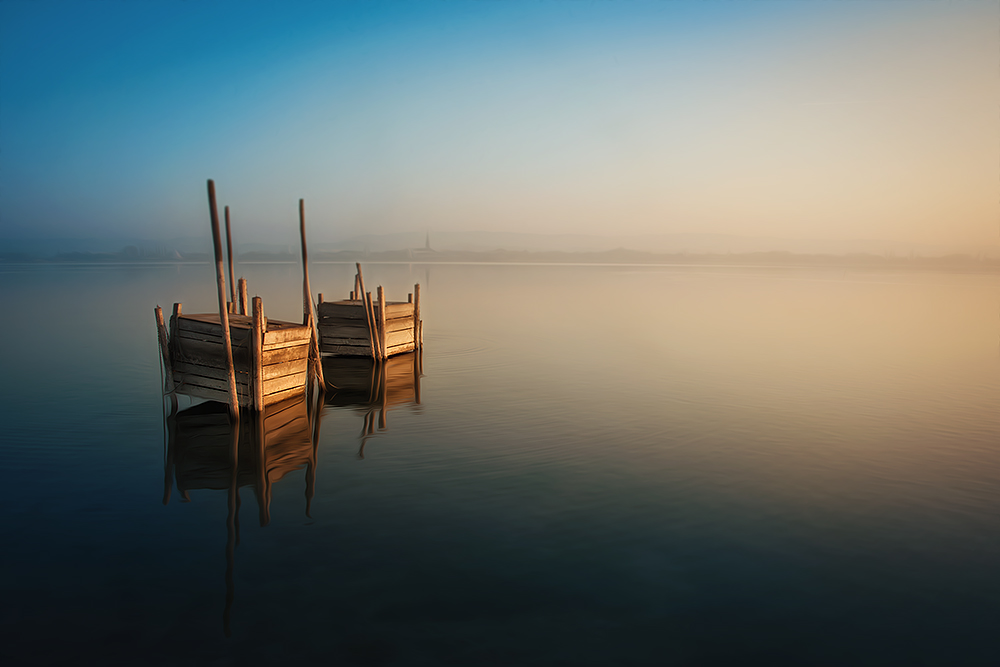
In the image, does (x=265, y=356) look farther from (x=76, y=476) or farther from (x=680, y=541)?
(x=680, y=541)

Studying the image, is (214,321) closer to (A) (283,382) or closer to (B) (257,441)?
(A) (283,382)

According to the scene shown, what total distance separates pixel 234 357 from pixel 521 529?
9.28 m

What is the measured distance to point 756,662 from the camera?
6.24m

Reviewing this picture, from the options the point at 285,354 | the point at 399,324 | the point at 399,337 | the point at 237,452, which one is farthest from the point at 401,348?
the point at 237,452

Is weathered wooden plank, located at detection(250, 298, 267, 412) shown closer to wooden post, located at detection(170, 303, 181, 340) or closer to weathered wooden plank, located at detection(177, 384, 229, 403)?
weathered wooden plank, located at detection(177, 384, 229, 403)

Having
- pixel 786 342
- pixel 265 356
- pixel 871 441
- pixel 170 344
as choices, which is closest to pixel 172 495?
pixel 265 356

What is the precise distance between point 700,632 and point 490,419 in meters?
8.96

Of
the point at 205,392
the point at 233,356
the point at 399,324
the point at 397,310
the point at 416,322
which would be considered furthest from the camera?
the point at 416,322

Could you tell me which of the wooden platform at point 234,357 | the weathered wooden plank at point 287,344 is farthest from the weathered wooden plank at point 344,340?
the wooden platform at point 234,357

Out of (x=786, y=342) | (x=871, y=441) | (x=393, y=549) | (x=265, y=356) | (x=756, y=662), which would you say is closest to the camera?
(x=756, y=662)

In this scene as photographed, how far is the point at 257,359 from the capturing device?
14578 mm

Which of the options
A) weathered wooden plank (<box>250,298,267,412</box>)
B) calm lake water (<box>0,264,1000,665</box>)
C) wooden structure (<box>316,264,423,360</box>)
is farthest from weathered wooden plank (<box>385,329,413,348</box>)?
weathered wooden plank (<box>250,298,267,412</box>)

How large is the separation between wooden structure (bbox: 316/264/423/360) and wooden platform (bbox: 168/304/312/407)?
638 cm

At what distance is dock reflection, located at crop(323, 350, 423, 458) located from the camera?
52.5ft
